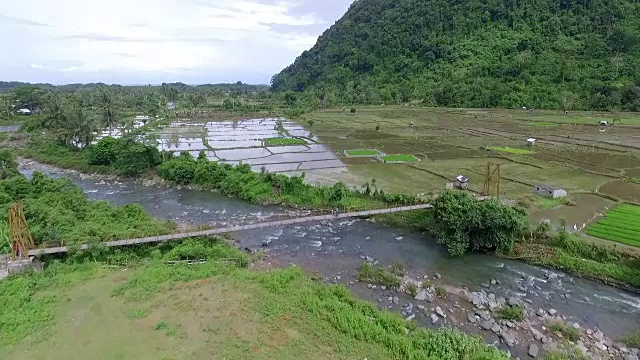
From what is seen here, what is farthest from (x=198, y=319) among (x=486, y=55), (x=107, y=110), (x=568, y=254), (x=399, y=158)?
(x=486, y=55)

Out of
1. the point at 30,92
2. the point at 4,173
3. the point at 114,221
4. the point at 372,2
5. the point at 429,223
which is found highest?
the point at 372,2

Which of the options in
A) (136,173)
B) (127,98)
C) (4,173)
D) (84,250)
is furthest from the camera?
(127,98)

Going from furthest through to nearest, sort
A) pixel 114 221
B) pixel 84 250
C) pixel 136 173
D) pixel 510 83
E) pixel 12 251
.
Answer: pixel 510 83 → pixel 136 173 → pixel 114 221 → pixel 84 250 → pixel 12 251

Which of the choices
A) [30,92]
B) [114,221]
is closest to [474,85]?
[114,221]

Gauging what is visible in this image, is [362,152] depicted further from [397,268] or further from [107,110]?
[107,110]

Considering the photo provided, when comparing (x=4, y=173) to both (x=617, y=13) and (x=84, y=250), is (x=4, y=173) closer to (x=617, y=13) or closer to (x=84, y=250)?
(x=84, y=250)
